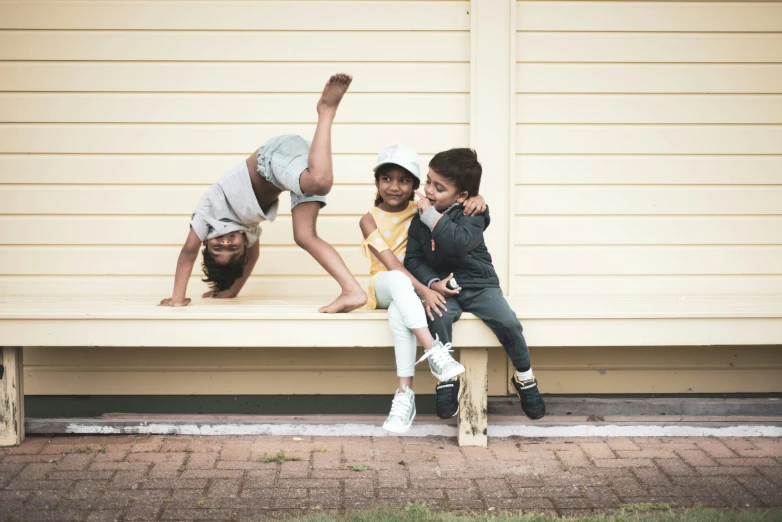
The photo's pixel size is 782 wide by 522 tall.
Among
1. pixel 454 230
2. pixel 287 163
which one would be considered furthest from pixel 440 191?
pixel 287 163

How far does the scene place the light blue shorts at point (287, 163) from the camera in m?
3.75

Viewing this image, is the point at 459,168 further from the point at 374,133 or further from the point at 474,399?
the point at 474,399

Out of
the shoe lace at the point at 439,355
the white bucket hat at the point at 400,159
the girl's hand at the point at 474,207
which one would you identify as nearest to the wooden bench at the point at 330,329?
the shoe lace at the point at 439,355

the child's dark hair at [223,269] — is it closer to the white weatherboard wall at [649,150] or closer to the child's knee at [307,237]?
the child's knee at [307,237]

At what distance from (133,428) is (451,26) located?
8.81 ft

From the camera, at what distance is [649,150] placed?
4359 mm

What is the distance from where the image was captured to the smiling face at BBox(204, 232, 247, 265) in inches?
154

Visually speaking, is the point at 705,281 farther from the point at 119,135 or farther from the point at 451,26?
the point at 119,135

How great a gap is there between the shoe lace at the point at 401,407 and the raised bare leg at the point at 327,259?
50 centimetres

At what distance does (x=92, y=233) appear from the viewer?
435cm

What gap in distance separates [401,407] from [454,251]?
2.39 feet

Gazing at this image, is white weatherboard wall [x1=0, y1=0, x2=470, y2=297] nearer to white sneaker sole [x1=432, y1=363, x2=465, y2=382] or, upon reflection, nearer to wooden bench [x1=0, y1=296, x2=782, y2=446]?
wooden bench [x1=0, y1=296, x2=782, y2=446]

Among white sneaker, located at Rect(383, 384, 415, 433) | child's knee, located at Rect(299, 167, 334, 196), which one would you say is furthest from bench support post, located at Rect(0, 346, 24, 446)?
white sneaker, located at Rect(383, 384, 415, 433)

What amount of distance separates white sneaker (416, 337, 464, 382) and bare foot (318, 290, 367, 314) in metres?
0.44
